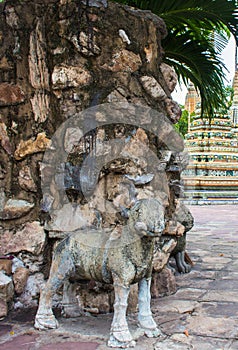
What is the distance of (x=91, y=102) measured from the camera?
346cm

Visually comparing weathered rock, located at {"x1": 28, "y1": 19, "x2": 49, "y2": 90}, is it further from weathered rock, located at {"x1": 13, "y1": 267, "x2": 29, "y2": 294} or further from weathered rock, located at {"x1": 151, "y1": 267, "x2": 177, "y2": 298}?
weathered rock, located at {"x1": 151, "y1": 267, "x2": 177, "y2": 298}

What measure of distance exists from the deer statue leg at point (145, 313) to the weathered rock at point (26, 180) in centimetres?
108

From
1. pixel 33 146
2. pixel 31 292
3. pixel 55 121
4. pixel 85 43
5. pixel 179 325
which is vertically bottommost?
pixel 179 325

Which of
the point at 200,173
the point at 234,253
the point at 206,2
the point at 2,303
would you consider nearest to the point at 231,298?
the point at 2,303

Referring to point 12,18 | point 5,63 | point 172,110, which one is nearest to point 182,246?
point 172,110

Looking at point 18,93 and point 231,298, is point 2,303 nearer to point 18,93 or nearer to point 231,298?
point 18,93

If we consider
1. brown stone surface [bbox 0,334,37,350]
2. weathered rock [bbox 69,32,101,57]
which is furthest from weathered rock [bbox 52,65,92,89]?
brown stone surface [bbox 0,334,37,350]

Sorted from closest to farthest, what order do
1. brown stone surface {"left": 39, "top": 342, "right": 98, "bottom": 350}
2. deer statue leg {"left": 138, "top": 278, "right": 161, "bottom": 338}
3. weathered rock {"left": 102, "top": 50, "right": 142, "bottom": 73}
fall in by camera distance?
brown stone surface {"left": 39, "top": 342, "right": 98, "bottom": 350} → deer statue leg {"left": 138, "top": 278, "right": 161, "bottom": 338} → weathered rock {"left": 102, "top": 50, "right": 142, "bottom": 73}

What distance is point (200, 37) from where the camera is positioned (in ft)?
17.4

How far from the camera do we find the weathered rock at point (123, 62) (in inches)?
139

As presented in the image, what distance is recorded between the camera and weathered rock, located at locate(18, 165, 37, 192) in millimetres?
3377

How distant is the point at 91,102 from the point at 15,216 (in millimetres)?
1011

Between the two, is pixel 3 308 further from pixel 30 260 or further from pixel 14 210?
pixel 14 210

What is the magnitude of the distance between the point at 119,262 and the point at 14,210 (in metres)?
1.00
